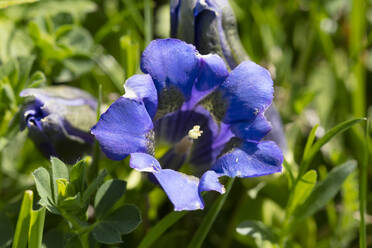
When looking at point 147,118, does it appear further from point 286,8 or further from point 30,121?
point 286,8

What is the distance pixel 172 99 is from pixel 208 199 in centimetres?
38

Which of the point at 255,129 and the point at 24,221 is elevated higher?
the point at 255,129

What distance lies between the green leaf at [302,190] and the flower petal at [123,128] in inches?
18.5

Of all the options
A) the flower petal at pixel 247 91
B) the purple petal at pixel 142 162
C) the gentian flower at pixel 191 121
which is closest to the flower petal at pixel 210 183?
the gentian flower at pixel 191 121

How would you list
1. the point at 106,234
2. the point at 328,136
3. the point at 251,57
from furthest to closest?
the point at 251,57 → the point at 328,136 → the point at 106,234

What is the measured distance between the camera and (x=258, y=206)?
1898mm

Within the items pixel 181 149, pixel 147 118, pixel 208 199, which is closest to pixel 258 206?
pixel 208 199

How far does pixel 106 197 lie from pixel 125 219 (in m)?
0.08

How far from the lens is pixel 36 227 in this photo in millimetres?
1195

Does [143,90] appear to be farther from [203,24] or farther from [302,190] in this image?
[302,190]

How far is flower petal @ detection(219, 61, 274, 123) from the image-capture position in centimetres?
137

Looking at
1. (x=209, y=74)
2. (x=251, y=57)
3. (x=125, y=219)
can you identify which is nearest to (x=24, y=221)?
(x=125, y=219)

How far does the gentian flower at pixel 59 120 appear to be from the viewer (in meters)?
1.48

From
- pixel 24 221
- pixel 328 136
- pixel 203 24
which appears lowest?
pixel 24 221
